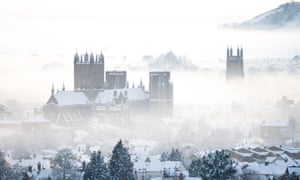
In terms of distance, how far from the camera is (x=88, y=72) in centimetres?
14000

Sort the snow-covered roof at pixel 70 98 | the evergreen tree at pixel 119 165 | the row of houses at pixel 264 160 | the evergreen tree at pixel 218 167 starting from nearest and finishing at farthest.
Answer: the evergreen tree at pixel 218 167 → the evergreen tree at pixel 119 165 → the row of houses at pixel 264 160 → the snow-covered roof at pixel 70 98

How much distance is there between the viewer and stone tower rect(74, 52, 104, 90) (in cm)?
13875

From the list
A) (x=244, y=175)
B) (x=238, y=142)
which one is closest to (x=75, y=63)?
(x=238, y=142)

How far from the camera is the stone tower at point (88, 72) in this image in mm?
138750

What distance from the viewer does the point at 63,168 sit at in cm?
7288

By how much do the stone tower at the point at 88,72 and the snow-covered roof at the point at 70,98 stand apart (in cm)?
312

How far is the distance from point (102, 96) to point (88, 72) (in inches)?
237

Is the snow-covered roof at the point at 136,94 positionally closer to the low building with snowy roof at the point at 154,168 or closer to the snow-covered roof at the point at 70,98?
the snow-covered roof at the point at 70,98

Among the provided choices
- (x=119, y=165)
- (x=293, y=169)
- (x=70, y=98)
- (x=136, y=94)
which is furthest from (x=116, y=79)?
(x=119, y=165)

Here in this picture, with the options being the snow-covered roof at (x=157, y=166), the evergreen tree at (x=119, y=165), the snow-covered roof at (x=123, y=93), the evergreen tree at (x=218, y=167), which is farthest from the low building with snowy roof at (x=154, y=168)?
the snow-covered roof at (x=123, y=93)

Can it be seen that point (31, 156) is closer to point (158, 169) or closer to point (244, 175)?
point (158, 169)

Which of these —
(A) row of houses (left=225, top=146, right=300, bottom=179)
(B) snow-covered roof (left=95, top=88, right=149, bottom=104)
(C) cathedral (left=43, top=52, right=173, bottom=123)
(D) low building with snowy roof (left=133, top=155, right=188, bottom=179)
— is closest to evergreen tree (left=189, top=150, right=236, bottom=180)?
(A) row of houses (left=225, top=146, right=300, bottom=179)

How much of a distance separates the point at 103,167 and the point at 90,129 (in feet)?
204

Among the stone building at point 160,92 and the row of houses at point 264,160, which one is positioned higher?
the stone building at point 160,92
